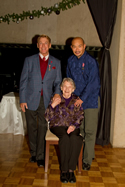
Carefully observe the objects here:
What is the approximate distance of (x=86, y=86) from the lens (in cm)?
227

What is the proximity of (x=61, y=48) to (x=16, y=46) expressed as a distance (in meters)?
0.83

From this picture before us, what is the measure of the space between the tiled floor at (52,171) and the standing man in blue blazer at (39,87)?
0.19 meters

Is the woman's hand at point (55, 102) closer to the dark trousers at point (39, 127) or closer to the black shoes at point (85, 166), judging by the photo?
the dark trousers at point (39, 127)

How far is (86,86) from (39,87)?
0.54m

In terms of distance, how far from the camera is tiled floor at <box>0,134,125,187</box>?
201cm

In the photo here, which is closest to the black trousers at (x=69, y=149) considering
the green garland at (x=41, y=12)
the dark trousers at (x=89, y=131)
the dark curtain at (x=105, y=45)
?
the dark trousers at (x=89, y=131)

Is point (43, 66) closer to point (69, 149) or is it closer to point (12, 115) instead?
point (69, 149)

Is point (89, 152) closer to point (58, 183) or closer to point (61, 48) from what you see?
point (58, 183)

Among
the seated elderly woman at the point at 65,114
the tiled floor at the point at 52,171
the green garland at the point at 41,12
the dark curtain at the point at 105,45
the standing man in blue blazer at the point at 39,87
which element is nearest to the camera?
the tiled floor at the point at 52,171

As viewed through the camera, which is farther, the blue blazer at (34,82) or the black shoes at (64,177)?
the blue blazer at (34,82)

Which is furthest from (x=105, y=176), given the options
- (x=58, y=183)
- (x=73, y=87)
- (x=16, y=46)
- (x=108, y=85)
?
→ (x=16, y=46)

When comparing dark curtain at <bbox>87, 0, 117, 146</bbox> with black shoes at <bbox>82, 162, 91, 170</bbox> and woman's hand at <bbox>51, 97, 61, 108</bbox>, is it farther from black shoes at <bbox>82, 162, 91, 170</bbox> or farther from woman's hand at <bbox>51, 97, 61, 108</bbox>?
woman's hand at <bbox>51, 97, 61, 108</bbox>

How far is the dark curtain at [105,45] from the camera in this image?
9.67 feet

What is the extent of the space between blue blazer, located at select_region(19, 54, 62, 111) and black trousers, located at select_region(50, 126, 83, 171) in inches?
18.5
